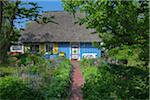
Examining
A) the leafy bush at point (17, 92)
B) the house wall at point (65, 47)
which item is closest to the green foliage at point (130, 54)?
the leafy bush at point (17, 92)

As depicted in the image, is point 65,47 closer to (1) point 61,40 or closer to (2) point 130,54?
(1) point 61,40

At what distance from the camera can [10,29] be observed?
3195 centimetres

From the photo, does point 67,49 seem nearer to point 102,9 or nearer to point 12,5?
point 12,5

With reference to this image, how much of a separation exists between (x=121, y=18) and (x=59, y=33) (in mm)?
34845

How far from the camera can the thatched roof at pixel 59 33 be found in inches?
1689

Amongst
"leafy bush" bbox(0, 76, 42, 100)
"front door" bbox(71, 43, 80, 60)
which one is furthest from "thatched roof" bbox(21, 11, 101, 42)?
"leafy bush" bbox(0, 76, 42, 100)

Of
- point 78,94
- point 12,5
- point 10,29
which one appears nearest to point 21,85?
point 78,94

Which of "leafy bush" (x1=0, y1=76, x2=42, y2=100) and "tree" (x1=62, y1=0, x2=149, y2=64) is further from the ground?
"tree" (x1=62, y1=0, x2=149, y2=64)

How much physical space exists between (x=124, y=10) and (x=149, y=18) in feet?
2.11

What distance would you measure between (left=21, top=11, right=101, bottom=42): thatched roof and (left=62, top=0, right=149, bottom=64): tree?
32735 mm

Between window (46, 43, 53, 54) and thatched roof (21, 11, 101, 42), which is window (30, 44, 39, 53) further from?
window (46, 43, 53, 54)

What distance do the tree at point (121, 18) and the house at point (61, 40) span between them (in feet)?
106

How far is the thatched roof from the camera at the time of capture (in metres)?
42.9

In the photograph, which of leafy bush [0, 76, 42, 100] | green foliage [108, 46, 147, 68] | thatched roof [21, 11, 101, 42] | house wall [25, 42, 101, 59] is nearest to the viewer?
green foliage [108, 46, 147, 68]
